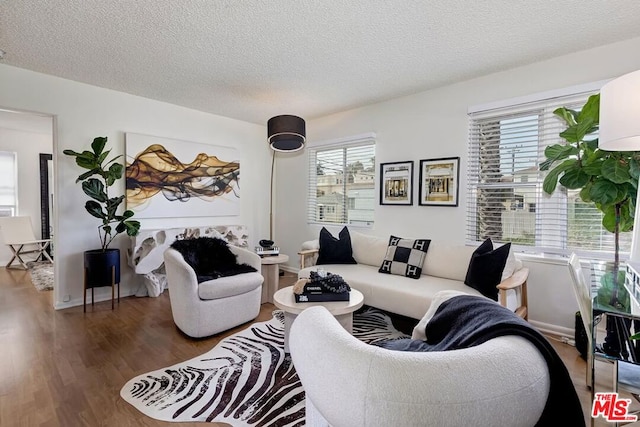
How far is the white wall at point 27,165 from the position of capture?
5.54 metres

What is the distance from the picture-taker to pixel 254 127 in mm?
5410

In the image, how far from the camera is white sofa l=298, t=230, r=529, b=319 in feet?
8.49

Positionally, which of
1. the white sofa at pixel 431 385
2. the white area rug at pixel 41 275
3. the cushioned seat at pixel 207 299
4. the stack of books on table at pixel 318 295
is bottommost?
the white area rug at pixel 41 275

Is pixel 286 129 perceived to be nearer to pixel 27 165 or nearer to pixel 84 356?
pixel 84 356

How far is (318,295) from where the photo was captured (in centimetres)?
226

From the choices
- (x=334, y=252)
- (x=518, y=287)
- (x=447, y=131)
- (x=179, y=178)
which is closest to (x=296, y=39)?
(x=447, y=131)

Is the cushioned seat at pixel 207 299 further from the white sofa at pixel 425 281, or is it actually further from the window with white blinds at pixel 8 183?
the window with white blinds at pixel 8 183

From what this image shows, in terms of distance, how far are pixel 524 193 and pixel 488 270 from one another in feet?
3.58

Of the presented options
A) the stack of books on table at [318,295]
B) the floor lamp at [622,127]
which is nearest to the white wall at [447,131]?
the floor lamp at [622,127]

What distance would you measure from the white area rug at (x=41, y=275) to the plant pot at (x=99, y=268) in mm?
1423

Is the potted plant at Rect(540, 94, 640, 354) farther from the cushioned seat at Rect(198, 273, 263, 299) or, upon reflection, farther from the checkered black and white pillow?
the cushioned seat at Rect(198, 273, 263, 299)

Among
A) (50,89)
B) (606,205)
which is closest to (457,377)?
(606,205)

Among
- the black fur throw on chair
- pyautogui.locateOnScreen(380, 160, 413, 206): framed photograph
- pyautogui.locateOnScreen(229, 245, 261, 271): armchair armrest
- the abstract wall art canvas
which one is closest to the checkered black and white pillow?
pyautogui.locateOnScreen(380, 160, 413, 206): framed photograph

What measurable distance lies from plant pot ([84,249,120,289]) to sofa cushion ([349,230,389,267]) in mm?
2828
